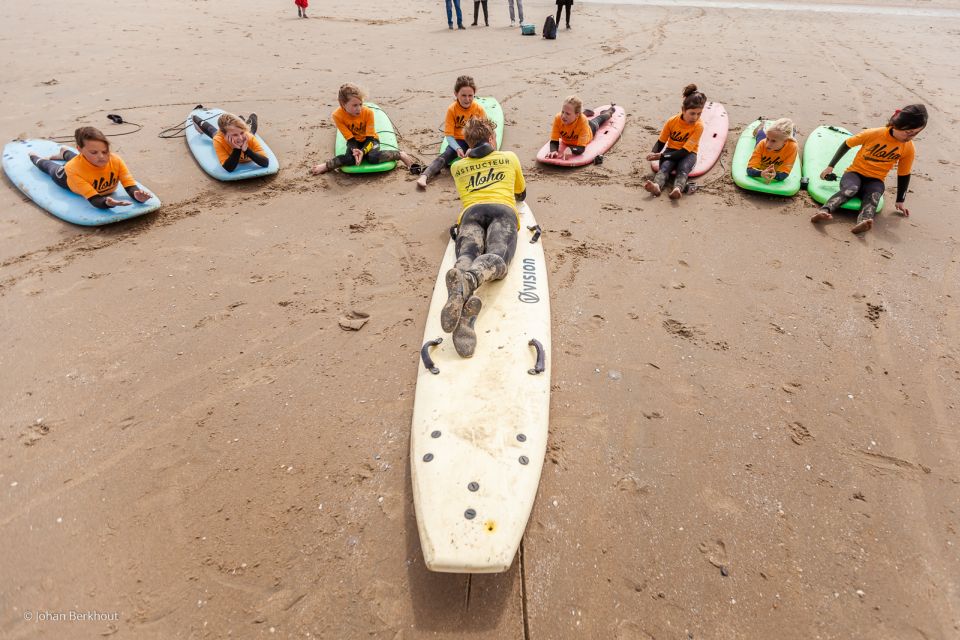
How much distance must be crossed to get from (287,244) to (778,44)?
1466 cm

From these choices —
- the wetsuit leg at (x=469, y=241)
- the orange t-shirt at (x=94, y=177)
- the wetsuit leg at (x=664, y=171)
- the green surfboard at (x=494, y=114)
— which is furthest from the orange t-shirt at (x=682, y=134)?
the orange t-shirt at (x=94, y=177)

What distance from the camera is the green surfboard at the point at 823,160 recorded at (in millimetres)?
5797

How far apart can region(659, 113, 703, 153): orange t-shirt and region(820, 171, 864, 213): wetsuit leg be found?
1.73m

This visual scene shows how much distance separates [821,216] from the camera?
17.7 feet

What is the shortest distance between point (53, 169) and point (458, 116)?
5.41m

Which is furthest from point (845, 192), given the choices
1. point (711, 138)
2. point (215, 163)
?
point (215, 163)

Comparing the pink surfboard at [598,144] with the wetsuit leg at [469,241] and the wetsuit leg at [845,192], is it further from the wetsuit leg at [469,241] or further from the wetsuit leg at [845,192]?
the wetsuit leg at [845,192]

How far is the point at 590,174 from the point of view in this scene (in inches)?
259

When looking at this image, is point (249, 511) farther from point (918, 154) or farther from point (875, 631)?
point (918, 154)

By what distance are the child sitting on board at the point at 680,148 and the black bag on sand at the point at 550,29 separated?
28.2 ft

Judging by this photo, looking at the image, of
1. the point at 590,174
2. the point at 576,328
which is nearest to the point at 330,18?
the point at 590,174

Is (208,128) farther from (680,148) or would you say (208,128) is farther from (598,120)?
(680,148)

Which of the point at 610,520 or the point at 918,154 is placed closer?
the point at 610,520

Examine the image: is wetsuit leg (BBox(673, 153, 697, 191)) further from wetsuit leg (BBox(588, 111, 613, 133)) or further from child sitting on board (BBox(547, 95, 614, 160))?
wetsuit leg (BBox(588, 111, 613, 133))
